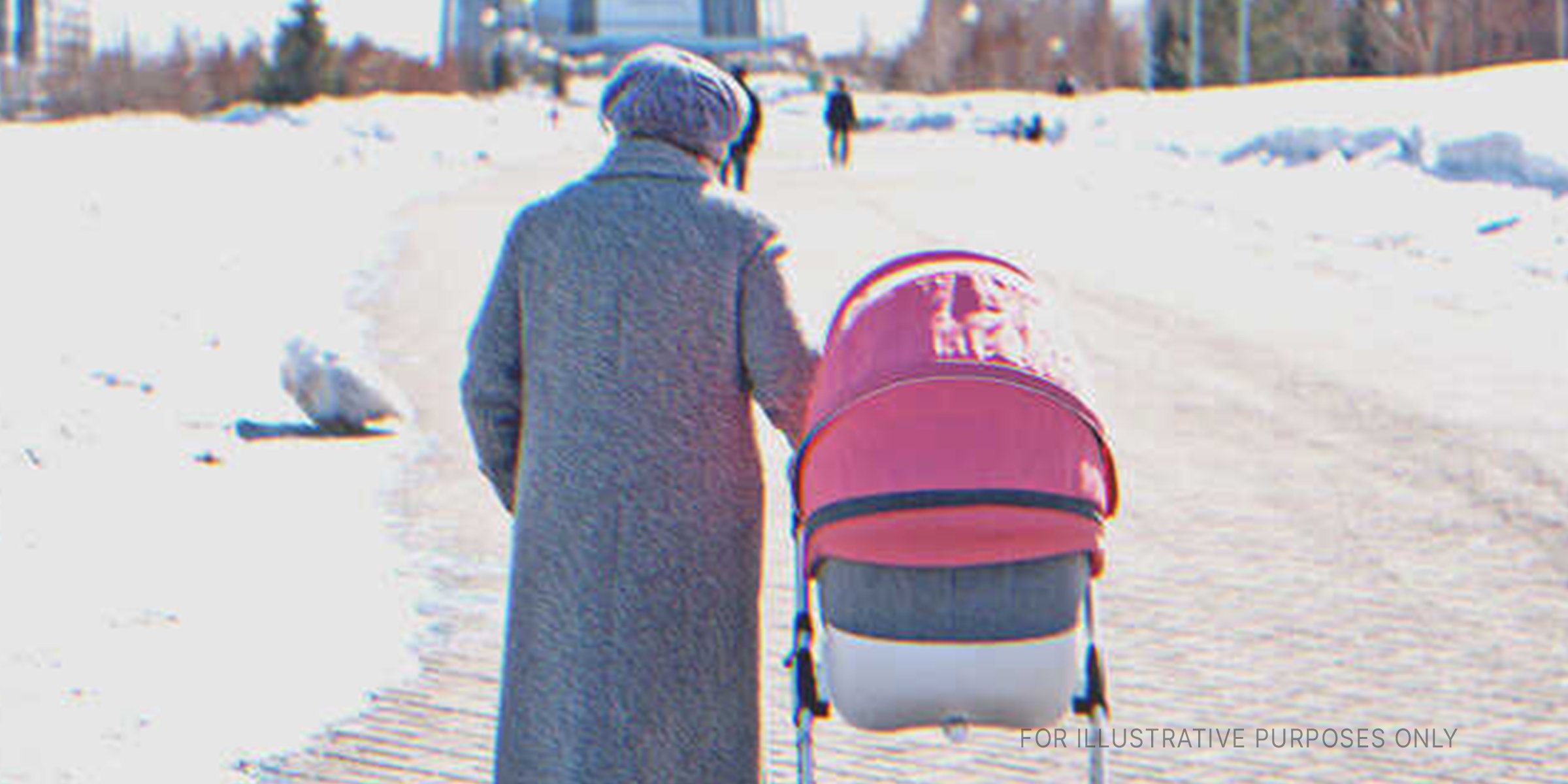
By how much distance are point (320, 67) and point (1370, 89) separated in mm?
45455

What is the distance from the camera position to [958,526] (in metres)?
3.19

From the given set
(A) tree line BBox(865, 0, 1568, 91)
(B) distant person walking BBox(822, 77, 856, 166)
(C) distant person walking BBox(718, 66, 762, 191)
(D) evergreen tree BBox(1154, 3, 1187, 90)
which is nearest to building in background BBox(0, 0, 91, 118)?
(B) distant person walking BBox(822, 77, 856, 166)

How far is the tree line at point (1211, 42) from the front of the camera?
172 ft

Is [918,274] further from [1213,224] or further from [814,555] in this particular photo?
[1213,224]

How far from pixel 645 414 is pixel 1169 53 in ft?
254

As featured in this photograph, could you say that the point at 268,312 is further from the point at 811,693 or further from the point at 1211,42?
the point at 1211,42

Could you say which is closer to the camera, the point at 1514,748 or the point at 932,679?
the point at 932,679

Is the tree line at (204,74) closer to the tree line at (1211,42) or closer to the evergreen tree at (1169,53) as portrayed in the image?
the tree line at (1211,42)

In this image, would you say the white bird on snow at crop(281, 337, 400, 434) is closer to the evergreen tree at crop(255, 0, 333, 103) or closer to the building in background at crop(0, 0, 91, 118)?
the building in background at crop(0, 0, 91, 118)

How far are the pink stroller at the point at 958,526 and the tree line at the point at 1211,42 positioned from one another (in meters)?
44.0

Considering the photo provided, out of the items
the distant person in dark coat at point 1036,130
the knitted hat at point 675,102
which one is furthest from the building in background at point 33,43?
the knitted hat at point 675,102

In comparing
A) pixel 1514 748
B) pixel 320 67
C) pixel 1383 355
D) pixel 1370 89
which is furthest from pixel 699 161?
pixel 320 67

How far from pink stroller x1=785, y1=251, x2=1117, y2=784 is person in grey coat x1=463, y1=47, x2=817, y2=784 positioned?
0.29 metres

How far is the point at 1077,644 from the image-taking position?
131 inches
